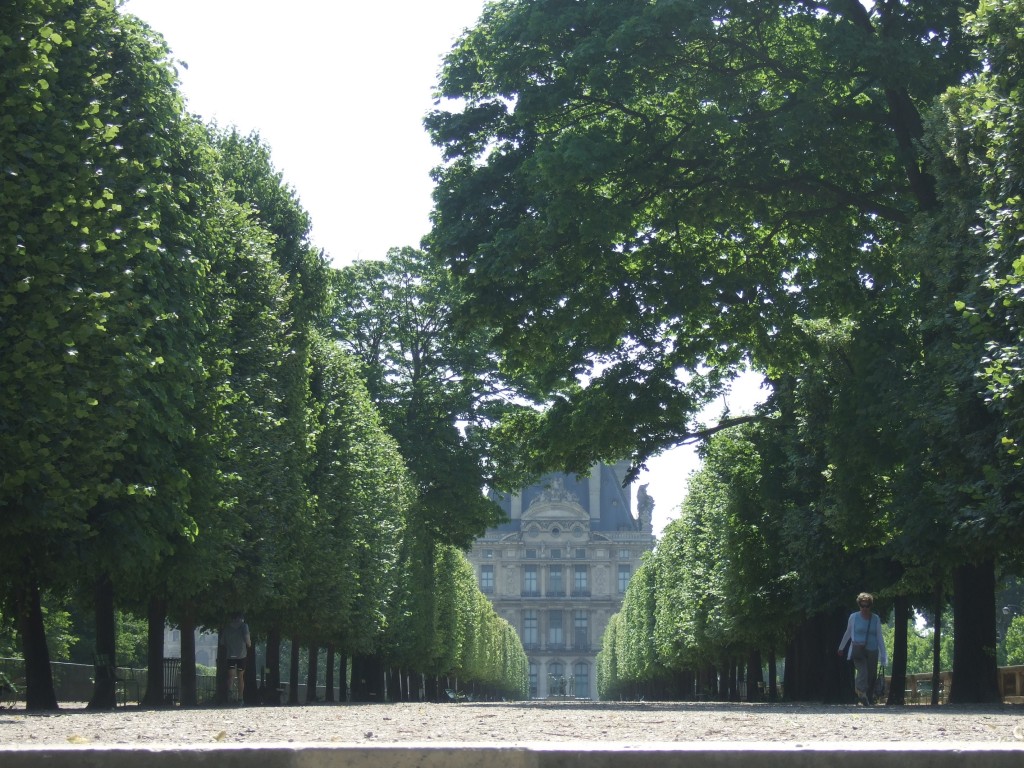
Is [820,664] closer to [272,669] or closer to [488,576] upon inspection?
[272,669]

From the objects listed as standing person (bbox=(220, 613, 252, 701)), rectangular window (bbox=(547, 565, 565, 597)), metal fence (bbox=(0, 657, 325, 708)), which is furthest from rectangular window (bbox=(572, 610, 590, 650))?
standing person (bbox=(220, 613, 252, 701))

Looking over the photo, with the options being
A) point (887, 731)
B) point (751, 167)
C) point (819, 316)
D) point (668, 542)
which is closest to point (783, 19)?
point (751, 167)

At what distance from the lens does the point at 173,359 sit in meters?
20.5

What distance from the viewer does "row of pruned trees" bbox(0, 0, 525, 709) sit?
707 inches

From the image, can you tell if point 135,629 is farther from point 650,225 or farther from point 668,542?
point 650,225

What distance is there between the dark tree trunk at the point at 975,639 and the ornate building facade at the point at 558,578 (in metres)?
158

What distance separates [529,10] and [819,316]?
827 cm

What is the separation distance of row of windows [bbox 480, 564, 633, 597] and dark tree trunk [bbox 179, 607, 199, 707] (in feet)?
507

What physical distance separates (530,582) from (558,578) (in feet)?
12.0

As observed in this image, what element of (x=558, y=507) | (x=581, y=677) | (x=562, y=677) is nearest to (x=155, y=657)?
(x=558, y=507)

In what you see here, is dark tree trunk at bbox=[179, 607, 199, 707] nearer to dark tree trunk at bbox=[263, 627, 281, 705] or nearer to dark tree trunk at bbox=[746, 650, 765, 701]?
dark tree trunk at bbox=[263, 627, 281, 705]

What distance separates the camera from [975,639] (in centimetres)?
2250

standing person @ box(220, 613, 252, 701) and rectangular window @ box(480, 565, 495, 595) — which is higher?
standing person @ box(220, 613, 252, 701)

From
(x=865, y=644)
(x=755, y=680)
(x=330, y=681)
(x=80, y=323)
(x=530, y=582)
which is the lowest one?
(x=530, y=582)
